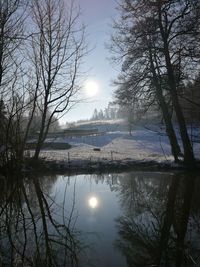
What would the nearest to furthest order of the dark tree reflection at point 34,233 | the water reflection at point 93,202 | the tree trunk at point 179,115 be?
1. the dark tree reflection at point 34,233
2. the water reflection at point 93,202
3. the tree trunk at point 179,115

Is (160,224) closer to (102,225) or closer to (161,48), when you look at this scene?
(102,225)

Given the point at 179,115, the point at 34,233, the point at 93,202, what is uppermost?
the point at 179,115

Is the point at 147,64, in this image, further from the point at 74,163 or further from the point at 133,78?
the point at 74,163

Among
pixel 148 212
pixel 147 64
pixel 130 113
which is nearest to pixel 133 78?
pixel 147 64

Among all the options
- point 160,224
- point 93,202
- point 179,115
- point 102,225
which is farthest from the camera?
point 179,115

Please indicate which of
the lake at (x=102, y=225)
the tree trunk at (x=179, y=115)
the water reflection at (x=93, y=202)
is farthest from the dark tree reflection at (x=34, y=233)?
the tree trunk at (x=179, y=115)

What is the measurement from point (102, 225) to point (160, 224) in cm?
133

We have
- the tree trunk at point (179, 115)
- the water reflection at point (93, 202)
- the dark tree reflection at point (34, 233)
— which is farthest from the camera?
the tree trunk at point (179, 115)

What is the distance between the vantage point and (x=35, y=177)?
15688mm

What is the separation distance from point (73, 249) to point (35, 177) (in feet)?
33.2

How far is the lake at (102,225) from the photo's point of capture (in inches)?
215

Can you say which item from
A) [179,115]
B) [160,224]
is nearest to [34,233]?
[160,224]

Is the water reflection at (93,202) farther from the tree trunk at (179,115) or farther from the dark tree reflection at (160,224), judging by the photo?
the tree trunk at (179,115)

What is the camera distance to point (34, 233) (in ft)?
22.6
